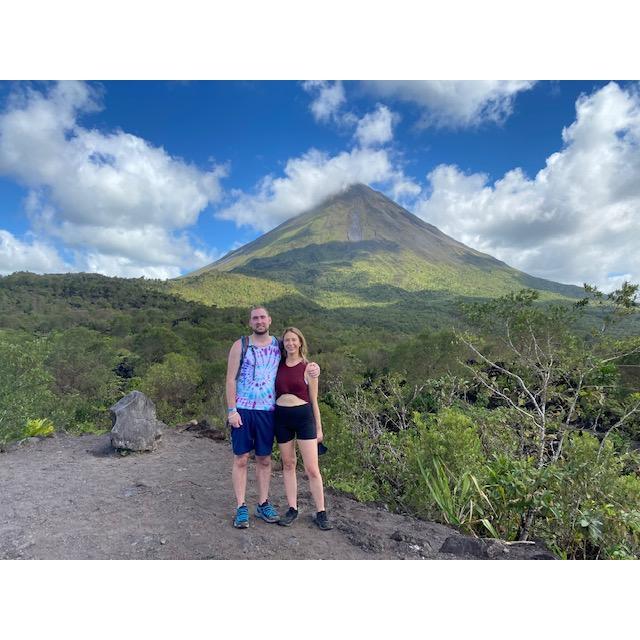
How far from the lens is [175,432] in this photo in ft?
20.6

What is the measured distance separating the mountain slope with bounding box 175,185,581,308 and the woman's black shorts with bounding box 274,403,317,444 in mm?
77100

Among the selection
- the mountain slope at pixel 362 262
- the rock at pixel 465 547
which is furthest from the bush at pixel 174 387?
the mountain slope at pixel 362 262

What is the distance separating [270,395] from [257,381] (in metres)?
0.12

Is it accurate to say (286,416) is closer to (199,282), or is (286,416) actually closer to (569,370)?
(569,370)

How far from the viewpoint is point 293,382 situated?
270cm

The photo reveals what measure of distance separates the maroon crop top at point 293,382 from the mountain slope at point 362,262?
77.1m

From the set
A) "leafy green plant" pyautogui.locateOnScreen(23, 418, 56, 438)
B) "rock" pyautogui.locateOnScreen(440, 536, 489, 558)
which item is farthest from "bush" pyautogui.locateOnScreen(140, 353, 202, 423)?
"rock" pyautogui.locateOnScreen(440, 536, 489, 558)

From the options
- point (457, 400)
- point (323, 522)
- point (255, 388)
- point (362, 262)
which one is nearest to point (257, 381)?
point (255, 388)

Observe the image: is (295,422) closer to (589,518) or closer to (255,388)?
(255,388)

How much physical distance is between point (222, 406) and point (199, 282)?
79.3m

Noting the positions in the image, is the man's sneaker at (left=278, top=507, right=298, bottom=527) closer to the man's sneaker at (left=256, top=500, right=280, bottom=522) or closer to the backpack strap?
the man's sneaker at (left=256, top=500, right=280, bottom=522)

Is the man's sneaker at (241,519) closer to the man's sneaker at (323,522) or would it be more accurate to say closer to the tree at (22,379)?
the man's sneaker at (323,522)

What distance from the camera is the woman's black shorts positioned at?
269 cm

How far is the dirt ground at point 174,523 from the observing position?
8.30ft
